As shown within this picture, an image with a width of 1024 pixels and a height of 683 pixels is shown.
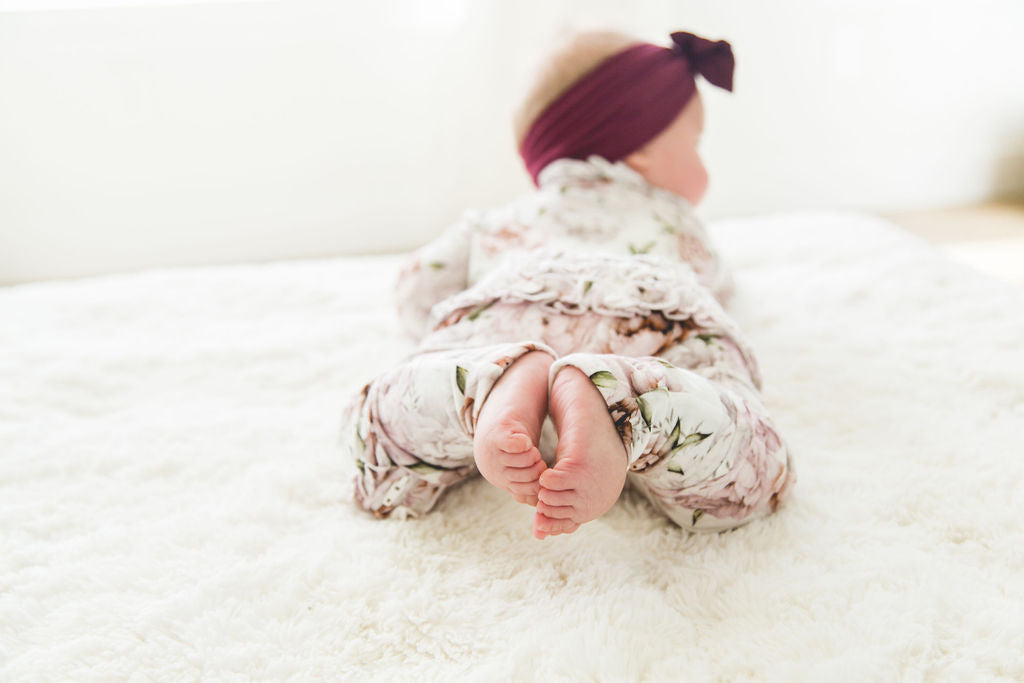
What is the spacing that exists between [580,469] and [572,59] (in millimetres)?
697

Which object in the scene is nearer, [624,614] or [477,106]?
[624,614]

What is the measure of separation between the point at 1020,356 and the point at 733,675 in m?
0.71

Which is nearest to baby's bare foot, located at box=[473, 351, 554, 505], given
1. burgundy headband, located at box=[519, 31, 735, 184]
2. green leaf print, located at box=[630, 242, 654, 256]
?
green leaf print, located at box=[630, 242, 654, 256]

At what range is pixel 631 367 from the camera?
→ 0.69m

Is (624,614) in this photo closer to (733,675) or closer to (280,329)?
(733,675)

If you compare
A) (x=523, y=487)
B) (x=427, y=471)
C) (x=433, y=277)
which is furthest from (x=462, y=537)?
(x=433, y=277)

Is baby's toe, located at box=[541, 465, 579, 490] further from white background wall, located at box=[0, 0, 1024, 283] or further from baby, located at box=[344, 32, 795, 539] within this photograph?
white background wall, located at box=[0, 0, 1024, 283]

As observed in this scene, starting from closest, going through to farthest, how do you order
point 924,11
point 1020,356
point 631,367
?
point 631,367, point 1020,356, point 924,11

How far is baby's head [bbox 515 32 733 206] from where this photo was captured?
1.08m

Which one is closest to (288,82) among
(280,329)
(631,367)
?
(280,329)

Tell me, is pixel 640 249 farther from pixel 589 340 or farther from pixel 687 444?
pixel 687 444

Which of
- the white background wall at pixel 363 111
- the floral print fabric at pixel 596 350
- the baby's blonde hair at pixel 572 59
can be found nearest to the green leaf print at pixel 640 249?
the floral print fabric at pixel 596 350

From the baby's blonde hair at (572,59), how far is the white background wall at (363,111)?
43 cm

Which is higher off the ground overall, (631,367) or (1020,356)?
(631,367)
